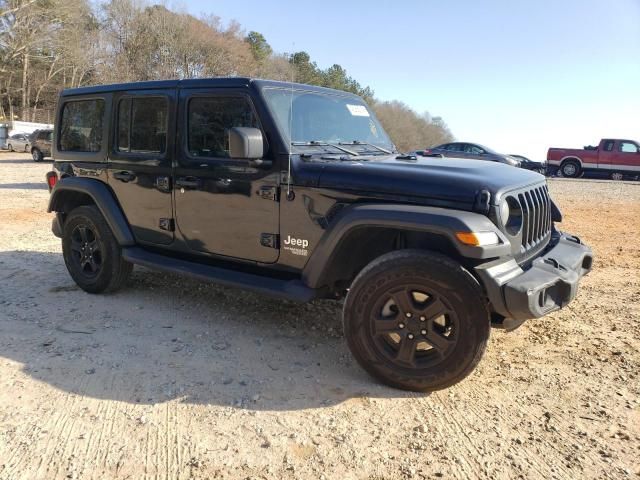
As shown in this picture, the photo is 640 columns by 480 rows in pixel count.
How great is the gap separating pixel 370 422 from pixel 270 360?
103 cm

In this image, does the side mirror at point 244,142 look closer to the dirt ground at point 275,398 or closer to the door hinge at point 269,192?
the door hinge at point 269,192

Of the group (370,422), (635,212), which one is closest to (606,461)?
(370,422)

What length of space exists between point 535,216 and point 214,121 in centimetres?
252

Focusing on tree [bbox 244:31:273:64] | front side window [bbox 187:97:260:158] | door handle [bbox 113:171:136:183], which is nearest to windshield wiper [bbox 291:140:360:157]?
front side window [bbox 187:97:260:158]

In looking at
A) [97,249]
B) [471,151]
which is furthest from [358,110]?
[471,151]

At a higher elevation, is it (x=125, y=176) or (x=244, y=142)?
(x=244, y=142)

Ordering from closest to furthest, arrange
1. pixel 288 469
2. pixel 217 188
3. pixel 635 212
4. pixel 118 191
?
pixel 288 469 < pixel 217 188 < pixel 118 191 < pixel 635 212

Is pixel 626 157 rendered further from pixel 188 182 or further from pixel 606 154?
pixel 188 182

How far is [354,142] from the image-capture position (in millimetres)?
4426

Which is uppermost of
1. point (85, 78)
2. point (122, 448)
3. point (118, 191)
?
point (85, 78)

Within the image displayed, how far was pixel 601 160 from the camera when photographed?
23.3 metres

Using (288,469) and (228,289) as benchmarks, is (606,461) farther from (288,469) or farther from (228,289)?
(228,289)

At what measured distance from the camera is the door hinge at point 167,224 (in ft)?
14.7

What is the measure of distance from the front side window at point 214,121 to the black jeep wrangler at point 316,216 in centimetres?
1
